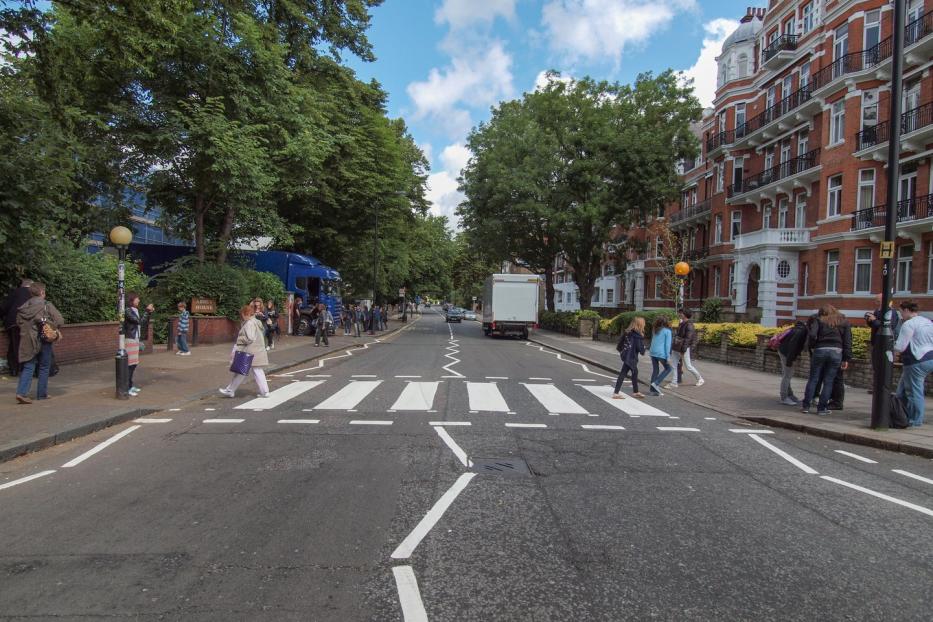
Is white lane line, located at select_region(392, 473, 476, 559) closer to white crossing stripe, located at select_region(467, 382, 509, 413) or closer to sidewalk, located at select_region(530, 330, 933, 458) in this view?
white crossing stripe, located at select_region(467, 382, 509, 413)

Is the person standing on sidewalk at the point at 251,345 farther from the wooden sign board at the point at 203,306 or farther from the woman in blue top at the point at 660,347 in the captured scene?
the wooden sign board at the point at 203,306

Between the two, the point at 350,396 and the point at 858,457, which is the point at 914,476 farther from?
the point at 350,396

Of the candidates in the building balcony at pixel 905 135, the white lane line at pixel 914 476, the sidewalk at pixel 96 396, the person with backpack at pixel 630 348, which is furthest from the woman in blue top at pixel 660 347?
the building balcony at pixel 905 135

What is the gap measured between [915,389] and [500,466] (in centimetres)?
661

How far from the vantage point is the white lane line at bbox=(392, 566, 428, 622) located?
3.07 metres

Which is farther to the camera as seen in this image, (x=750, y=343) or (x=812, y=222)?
(x=812, y=222)

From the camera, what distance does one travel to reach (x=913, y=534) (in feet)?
14.6

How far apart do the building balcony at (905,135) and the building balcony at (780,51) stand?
28.3 feet

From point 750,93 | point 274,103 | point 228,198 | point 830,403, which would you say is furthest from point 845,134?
point 228,198

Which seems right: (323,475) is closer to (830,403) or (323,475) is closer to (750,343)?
(830,403)

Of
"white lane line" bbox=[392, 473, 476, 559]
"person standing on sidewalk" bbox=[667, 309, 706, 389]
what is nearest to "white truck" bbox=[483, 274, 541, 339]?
"person standing on sidewalk" bbox=[667, 309, 706, 389]

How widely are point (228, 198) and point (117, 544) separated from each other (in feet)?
57.2

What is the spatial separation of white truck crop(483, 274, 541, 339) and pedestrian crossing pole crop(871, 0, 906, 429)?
23953mm

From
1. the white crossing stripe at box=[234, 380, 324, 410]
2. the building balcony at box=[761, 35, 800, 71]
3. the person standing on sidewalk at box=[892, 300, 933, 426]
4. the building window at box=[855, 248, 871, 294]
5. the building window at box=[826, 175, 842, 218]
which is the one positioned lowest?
the white crossing stripe at box=[234, 380, 324, 410]
